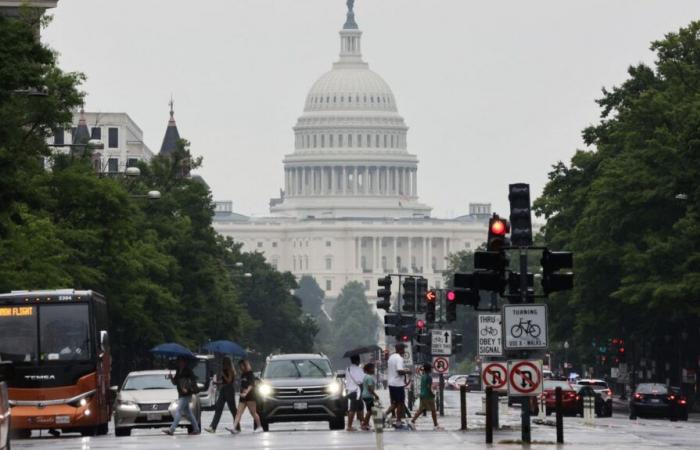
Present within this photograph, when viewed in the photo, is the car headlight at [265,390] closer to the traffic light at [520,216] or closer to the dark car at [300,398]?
the dark car at [300,398]

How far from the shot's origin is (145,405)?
183 ft

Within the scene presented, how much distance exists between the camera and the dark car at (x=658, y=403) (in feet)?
256

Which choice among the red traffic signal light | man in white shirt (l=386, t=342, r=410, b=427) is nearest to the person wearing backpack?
man in white shirt (l=386, t=342, r=410, b=427)

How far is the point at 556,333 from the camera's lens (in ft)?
370

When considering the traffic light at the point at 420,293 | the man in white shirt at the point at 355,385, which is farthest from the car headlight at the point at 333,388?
the traffic light at the point at 420,293

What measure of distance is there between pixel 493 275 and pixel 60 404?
629 inches

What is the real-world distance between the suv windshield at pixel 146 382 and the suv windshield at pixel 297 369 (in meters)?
4.05

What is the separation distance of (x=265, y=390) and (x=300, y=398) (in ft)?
2.76

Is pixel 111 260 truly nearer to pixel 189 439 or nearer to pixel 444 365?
pixel 444 365

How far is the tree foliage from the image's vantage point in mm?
88000

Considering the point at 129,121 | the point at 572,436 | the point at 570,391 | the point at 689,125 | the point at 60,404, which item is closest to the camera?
the point at 572,436

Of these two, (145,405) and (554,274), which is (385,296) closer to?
(145,405)

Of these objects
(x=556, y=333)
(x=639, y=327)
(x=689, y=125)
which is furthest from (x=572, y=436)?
(x=556, y=333)

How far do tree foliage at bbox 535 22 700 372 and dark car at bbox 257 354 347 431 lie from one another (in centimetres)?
3132
